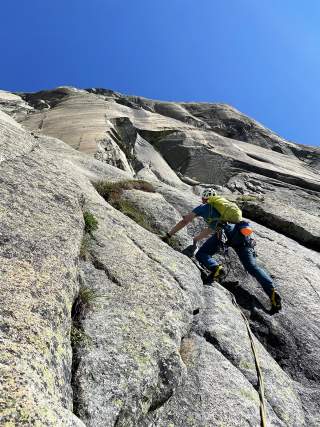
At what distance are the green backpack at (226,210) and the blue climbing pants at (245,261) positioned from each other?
0.76 metres

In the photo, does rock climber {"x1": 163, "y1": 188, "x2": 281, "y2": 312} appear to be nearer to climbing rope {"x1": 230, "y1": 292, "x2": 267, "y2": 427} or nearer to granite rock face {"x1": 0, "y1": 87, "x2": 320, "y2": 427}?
granite rock face {"x1": 0, "y1": 87, "x2": 320, "y2": 427}

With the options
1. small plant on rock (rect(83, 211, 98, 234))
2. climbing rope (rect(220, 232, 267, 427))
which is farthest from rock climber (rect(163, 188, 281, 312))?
small plant on rock (rect(83, 211, 98, 234))

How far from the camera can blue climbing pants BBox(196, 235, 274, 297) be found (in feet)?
42.4

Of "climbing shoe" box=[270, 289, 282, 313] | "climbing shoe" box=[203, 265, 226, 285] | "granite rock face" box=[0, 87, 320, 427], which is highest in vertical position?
"climbing shoe" box=[270, 289, 282, 313]

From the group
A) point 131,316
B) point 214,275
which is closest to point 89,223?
point 131,316

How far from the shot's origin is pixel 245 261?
13523 mm

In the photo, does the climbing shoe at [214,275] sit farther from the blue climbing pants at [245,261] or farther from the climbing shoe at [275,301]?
the climbing shoe at [275,301]

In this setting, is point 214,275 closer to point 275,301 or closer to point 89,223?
point 275,301

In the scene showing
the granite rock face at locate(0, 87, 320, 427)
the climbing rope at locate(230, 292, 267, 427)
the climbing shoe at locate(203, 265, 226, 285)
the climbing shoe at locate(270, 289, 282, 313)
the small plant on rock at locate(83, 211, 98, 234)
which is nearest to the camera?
the granite rock face at locate(0, 87, 320, 427)

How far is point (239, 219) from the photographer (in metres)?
14.0

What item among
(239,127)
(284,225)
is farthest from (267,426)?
(239,127)

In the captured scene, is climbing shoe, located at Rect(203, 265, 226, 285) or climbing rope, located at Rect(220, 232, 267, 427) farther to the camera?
climbing shoe, located at Rect(203, 265, 226, 285)

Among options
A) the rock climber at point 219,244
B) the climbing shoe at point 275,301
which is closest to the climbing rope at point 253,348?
the rock climber at point 219,244

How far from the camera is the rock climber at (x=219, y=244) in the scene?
509 inches
